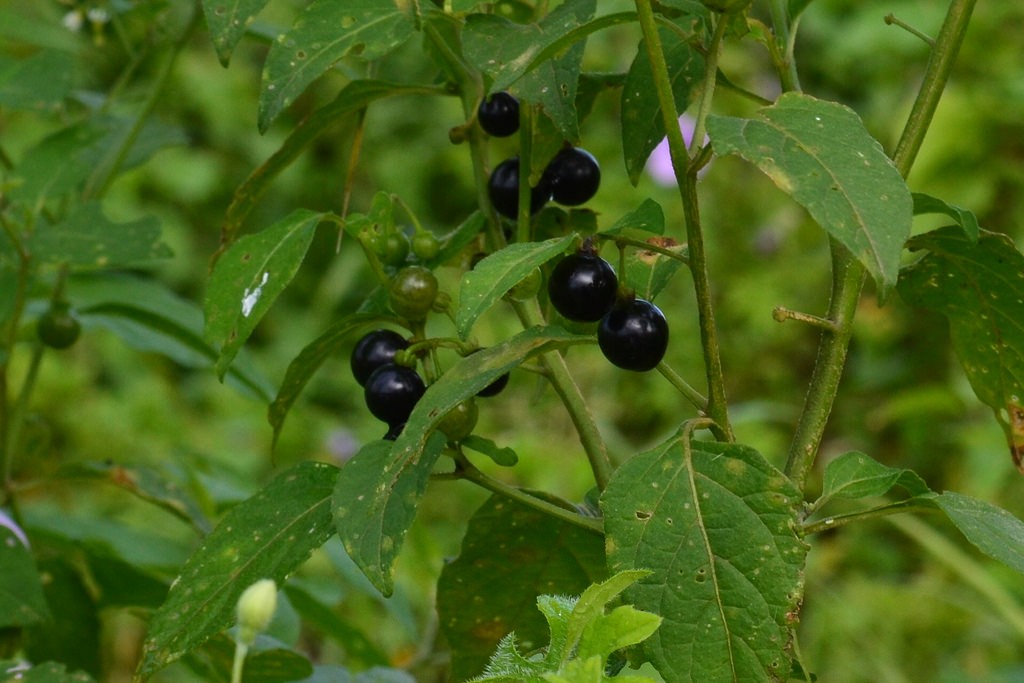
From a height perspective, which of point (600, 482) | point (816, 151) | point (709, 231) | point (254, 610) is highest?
point (816, 151)

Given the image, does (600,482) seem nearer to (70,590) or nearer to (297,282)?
(70,590)

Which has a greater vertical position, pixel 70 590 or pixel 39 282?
pixel 39 282

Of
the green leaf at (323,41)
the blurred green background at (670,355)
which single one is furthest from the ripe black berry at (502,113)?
the blurred green background at (670,355)

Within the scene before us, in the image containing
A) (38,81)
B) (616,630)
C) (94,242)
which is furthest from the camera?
(38,81)

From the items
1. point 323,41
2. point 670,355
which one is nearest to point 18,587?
point 323,41

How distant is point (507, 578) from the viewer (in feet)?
3.23

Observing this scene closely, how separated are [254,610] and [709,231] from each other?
3.04 metres

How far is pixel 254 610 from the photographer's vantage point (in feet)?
1.93

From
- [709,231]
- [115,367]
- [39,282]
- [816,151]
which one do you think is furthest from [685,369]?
[816,151]

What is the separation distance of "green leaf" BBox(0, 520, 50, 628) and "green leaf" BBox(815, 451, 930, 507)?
2.14 feet

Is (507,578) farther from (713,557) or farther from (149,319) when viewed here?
(149,319)

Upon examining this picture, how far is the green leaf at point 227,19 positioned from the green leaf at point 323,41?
24 mm

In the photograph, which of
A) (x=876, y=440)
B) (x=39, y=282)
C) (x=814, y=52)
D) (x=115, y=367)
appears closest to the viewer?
(x=39, y=282)

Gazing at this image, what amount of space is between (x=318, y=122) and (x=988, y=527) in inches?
21.4
